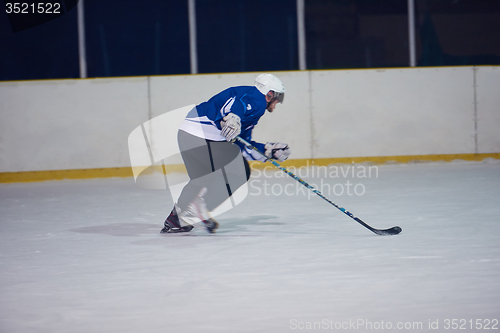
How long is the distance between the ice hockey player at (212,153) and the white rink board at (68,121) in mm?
3171

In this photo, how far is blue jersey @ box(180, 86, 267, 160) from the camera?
357 centimetres

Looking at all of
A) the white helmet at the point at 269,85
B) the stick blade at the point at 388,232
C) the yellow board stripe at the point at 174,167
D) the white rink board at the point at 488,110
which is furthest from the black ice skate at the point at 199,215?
the white rink board at the point at 488,110

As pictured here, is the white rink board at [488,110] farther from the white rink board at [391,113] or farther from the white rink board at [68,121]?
the white rink board at [68,121]

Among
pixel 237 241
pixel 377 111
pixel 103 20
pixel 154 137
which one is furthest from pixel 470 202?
pixel 103 20

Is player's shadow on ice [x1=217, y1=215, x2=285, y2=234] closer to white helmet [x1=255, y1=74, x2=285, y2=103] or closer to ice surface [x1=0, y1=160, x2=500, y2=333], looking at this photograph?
ice surface [x1=0, y1=160, x2=500, y2=333]

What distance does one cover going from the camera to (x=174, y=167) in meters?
6.89

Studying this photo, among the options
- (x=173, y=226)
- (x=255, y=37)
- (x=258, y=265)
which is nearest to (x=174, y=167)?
(x=255, y=37)

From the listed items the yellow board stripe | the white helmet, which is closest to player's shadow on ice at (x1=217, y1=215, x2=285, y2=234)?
the white helmet

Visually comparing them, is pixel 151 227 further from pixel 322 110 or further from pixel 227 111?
pixel 322 110

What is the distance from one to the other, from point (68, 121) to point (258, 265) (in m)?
4.34

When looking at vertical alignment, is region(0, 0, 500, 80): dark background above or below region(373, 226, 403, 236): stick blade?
above

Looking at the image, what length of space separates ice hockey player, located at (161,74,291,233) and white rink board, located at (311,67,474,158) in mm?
3219

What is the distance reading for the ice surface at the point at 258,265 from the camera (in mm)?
2178

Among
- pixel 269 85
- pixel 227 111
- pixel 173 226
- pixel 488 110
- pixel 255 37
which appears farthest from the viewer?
pixel 255 37
